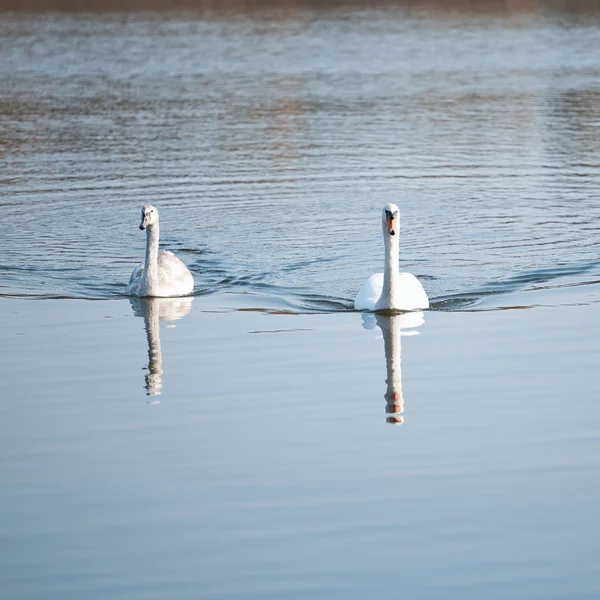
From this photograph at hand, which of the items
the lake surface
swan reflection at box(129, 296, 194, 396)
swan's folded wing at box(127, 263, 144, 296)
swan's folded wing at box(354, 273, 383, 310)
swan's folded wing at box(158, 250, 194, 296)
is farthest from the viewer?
swan's folded wing at box(127, 263, 144, 296)

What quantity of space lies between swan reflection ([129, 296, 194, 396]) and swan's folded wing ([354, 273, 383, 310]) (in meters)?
2.25

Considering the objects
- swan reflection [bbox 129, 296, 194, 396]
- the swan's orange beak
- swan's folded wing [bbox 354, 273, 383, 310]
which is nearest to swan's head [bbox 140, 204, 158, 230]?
swan reflection [bbox 129, 296, 194, 396]

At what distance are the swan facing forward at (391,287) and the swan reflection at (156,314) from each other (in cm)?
237

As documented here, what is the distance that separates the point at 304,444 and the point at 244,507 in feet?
4.95

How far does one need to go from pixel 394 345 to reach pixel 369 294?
1936 millimetres

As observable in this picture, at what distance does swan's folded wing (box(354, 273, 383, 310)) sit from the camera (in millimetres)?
16719

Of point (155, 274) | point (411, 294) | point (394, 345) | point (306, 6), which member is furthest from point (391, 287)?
point (306, 6)

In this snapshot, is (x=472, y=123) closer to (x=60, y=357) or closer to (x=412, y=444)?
(x=60, y=357)

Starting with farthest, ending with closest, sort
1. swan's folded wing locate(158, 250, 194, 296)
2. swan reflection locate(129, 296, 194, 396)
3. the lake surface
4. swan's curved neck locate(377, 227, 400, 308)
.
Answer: swan's folded wing locate(158, 250, 194, 296) → swan's curved neck locate(377, 227, 400, 308) → swan reflection locate(129, 296, 194, 396) → the lake surface

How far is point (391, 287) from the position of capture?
16.5 metres

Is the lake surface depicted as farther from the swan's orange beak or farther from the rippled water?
the swan's orange beak

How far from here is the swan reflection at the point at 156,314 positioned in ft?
47.9

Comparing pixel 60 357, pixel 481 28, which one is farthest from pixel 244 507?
pixel 481 28

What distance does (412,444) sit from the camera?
37.3ft
